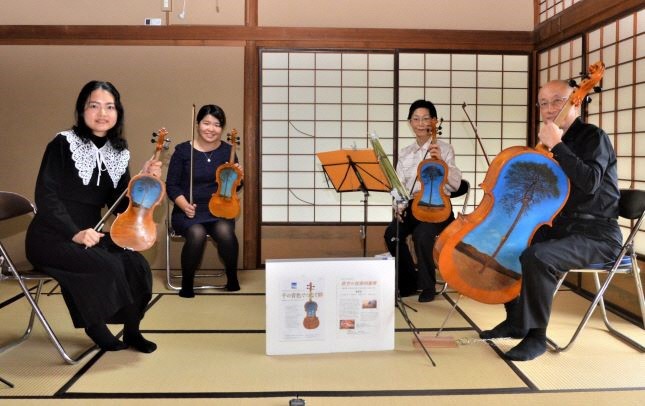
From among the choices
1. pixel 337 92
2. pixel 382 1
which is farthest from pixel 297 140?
pixel 382 1

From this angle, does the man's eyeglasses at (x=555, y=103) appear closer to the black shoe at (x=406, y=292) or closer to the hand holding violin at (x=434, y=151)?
the hand holding violin at (x=434, y=151)

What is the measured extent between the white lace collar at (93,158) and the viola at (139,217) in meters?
0.21

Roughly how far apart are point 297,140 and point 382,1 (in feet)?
4.52

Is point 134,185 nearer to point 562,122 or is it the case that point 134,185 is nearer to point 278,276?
point 278,276

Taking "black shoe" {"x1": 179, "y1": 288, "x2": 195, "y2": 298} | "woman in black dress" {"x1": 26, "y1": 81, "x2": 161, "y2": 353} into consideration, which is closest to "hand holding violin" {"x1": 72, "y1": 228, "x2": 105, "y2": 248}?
"woman in black dress" {"x1": 26, "y1": 81, "x2": 161, "y2": 353}

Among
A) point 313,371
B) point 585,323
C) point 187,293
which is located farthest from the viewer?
point 187,293

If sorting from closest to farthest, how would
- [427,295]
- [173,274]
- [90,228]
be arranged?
[90,228]
[427,295]
[173,274]

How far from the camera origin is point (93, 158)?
2930mm

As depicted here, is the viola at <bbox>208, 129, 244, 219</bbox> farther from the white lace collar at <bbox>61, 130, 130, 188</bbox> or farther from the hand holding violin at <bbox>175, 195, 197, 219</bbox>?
the white lace collar at <bbox>61, 130, 130, 188</bbox>

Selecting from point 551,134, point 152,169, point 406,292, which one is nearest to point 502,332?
point 551,134

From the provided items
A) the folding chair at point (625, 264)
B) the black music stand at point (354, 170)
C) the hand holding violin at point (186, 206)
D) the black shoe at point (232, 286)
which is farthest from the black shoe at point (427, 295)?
the hand holding violin at point (186, 206)

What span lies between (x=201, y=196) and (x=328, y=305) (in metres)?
1.88

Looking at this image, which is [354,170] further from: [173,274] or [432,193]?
[173,274]

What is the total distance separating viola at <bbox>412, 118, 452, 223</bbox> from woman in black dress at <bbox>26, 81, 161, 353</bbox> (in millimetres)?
1844
